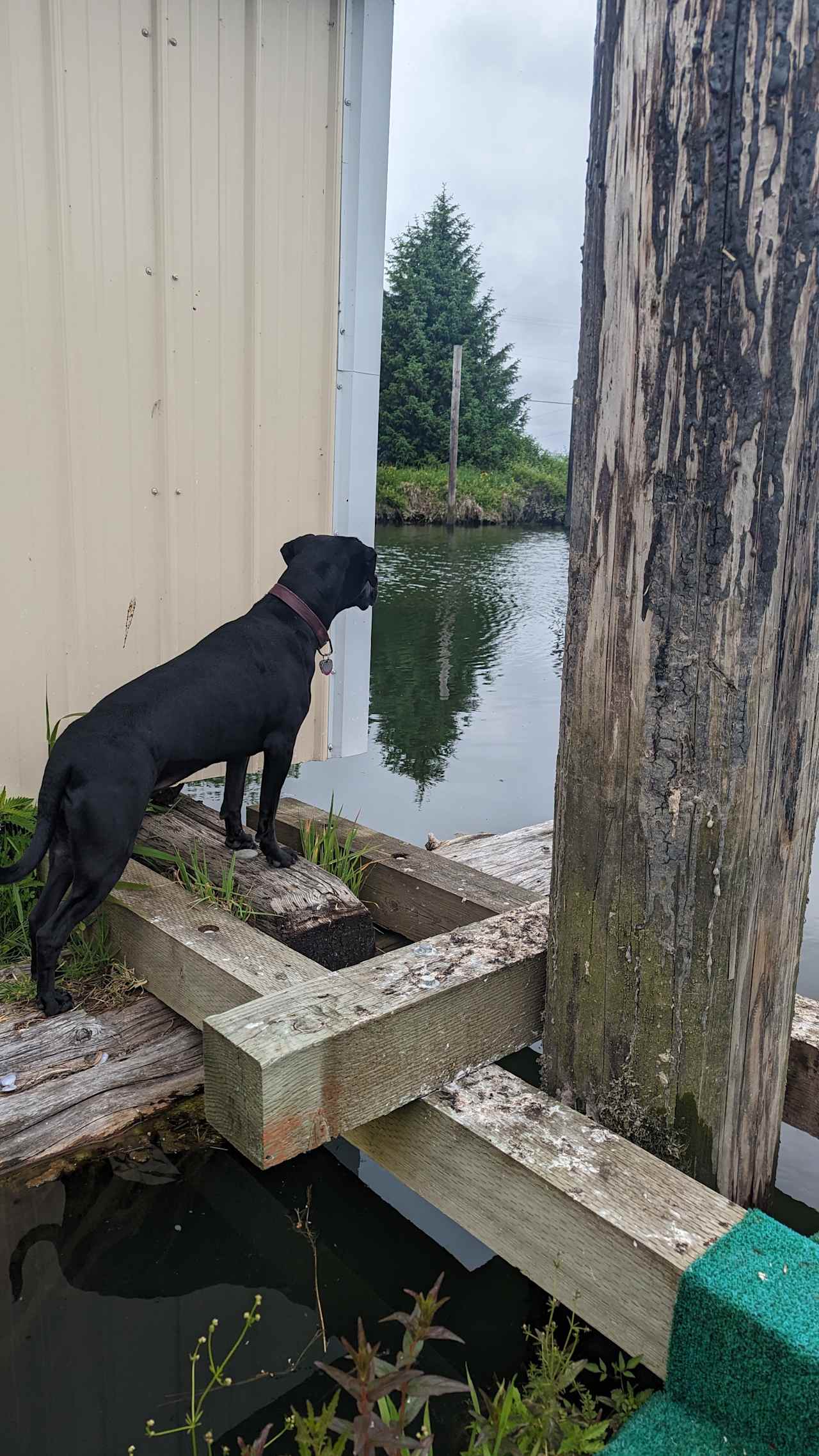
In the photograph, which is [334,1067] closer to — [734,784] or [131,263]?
[734,784]

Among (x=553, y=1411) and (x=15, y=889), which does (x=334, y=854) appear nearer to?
(x=15, y=889)

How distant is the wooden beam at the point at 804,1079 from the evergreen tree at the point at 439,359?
24.6 m

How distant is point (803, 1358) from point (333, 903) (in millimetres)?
1783

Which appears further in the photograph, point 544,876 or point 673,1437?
point 544,876

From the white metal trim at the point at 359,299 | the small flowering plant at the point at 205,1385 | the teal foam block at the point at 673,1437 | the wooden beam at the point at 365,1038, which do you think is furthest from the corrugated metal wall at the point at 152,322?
the teal foam block at the point at 673,1437

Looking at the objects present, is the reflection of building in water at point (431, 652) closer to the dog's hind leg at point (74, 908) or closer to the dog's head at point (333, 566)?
the dog's head at point (333, 566)

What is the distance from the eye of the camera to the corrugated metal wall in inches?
118

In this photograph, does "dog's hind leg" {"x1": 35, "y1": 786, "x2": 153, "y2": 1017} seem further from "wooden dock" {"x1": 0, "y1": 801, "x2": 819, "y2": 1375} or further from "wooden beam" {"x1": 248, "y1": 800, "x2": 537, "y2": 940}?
"wooden beam" {"x1": 248, "y1": 800, "x2": 537, "y2": 940}

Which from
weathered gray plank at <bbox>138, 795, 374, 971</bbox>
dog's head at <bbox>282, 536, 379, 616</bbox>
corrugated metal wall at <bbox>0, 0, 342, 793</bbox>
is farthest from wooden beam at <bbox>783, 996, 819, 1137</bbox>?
corrugated metal wall at <bbox>0, 0, 342, 793</bbox>

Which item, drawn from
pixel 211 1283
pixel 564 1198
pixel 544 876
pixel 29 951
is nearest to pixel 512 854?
pixel 544 876

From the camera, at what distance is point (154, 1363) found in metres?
1.66

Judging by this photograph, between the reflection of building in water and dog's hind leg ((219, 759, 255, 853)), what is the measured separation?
6.50ft

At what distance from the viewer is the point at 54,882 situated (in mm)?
2375

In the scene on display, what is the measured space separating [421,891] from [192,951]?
0.91m
